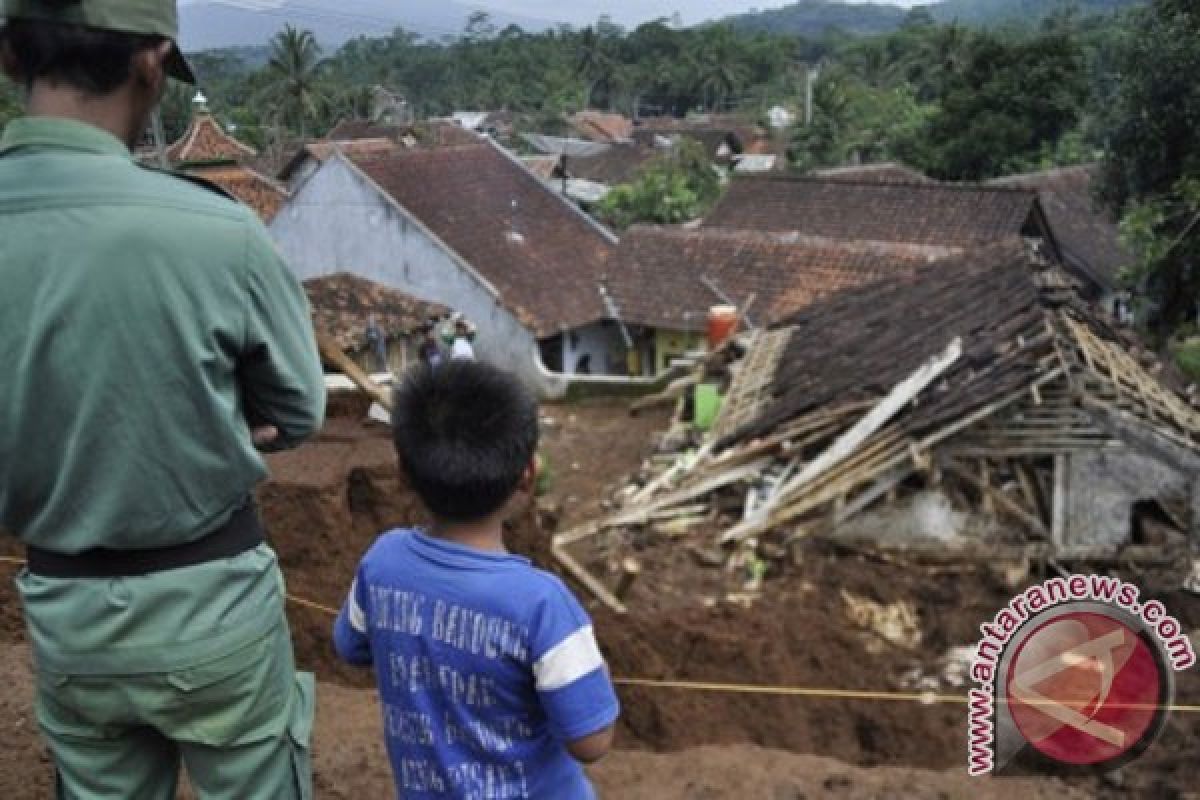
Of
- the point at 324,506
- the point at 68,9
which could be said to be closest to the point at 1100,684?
the point at 324,506

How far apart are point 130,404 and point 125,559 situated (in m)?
0.31

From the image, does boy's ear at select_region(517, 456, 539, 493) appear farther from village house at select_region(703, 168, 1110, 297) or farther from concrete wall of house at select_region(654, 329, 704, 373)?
village house at select_region(703, 168, 1110, 297)

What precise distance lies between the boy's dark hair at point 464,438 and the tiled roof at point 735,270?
17350 mm

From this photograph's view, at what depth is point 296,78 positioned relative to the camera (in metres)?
47.9

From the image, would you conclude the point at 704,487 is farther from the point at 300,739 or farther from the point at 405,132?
the point at 405,132

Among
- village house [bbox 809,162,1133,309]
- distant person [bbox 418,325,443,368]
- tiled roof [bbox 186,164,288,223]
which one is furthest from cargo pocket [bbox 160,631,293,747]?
village house [bbox 809,162,1133,309]

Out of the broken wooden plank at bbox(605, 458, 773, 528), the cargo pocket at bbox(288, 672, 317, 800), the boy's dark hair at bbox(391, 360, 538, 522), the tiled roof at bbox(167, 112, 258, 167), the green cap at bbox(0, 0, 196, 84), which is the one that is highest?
the green cap at bbox(0, 0, 196, 84)

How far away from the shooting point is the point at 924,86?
2361 inches

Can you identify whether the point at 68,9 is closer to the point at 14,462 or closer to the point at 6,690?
the point at 14,462

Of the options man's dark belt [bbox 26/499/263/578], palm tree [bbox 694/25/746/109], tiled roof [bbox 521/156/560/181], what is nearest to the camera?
man's dark belt [bbox 26/499/263/578]

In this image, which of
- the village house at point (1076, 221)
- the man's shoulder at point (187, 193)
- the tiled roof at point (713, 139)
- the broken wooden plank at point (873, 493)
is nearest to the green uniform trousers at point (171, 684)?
the man's shoulder at point (187, 193)

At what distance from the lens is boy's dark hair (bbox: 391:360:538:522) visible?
2.16 metres

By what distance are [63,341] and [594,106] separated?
89322mm

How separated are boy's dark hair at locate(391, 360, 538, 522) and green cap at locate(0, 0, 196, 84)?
82 cm
